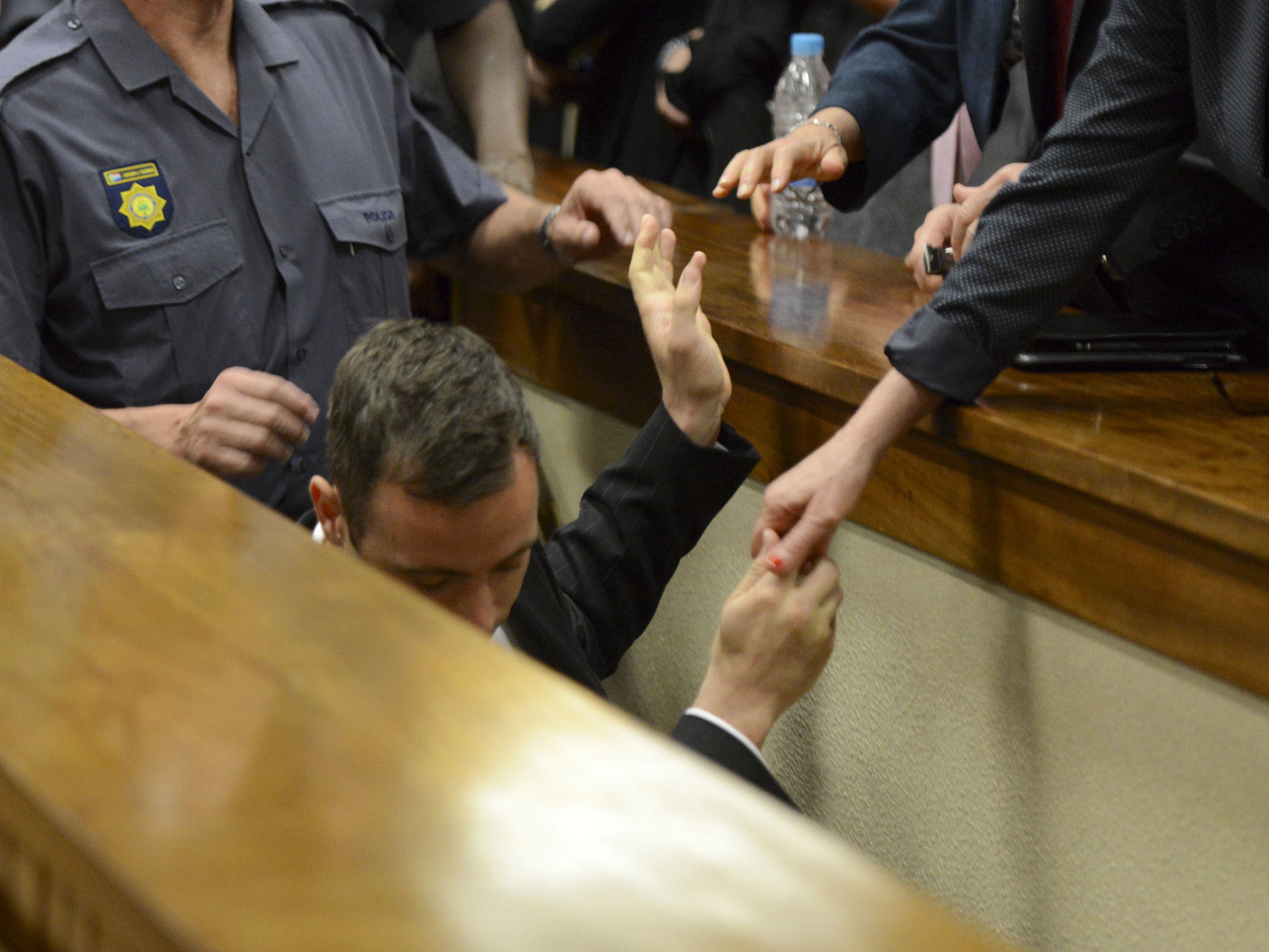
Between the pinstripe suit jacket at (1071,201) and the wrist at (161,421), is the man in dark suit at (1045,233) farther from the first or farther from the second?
the wrist at (161,421)

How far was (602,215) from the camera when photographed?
5.63ft

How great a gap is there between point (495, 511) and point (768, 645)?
0.84ft

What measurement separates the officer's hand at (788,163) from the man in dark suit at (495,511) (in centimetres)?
22

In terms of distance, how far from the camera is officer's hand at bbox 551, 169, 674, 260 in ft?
5.54

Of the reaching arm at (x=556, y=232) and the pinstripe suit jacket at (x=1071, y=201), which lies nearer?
the pinstripe suit jacket at (x=1071, y=201)

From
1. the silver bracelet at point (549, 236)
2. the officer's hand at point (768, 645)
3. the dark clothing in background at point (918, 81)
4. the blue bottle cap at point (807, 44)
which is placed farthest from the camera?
the blue bottle cap at point (807, 44)

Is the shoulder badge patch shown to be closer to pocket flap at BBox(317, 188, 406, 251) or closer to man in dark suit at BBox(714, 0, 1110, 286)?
pocket flap at BBox(317, 188, 406, 251)

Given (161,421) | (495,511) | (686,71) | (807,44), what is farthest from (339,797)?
(686,71)

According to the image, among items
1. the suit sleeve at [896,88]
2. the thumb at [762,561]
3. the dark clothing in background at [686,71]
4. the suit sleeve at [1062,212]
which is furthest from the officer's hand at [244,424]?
the dark clothing in background at [686,71]

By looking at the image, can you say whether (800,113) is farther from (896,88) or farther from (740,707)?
(740,707)

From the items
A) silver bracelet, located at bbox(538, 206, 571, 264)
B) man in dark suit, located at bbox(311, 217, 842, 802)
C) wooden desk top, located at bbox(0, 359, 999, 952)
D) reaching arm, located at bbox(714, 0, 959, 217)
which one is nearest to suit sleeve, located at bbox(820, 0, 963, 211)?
reaching arm, located at bbox(714, 0, 959, 217)

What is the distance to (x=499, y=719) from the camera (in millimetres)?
441

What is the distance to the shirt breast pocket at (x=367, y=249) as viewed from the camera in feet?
5.61

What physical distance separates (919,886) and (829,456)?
545mm
